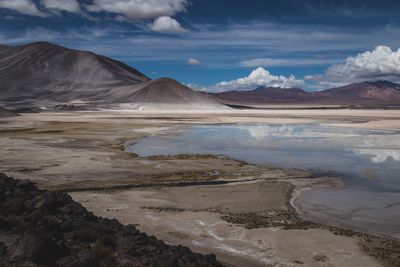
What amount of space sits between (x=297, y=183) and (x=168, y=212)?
606 cm

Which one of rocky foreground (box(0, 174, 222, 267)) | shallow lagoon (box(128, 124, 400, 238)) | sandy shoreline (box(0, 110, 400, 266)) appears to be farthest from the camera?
shallow lagoon (box(128, 124, 400, 238))

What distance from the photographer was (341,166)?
21.1 m

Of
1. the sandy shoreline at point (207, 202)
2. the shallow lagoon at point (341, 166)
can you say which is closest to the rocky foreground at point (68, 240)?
the sandy shoreline at point (207, 202)

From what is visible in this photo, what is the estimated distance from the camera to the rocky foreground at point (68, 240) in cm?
727

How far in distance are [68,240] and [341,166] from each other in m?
15.3

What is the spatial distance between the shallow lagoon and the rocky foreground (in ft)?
17.9

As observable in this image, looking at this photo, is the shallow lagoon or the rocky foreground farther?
the shallow lagoon

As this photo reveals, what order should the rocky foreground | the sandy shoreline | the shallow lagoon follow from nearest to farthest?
the rocky foreground, the sandy shoreline, the shallow lagoon

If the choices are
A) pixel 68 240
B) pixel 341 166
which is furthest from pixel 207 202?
pixel 341 166

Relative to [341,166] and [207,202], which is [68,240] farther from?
[341,166]

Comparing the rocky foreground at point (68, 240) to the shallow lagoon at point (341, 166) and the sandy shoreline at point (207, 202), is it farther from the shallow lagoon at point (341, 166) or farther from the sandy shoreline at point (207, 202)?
the shallow lagoon at point (341, 166)

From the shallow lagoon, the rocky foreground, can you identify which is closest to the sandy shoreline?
the shallow lagoon

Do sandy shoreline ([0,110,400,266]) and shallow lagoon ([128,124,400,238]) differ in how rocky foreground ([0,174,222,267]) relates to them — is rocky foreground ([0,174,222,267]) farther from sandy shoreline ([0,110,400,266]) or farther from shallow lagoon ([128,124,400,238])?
shallow lagoon ([128,124,400,238])

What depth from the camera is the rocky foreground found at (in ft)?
23.8
